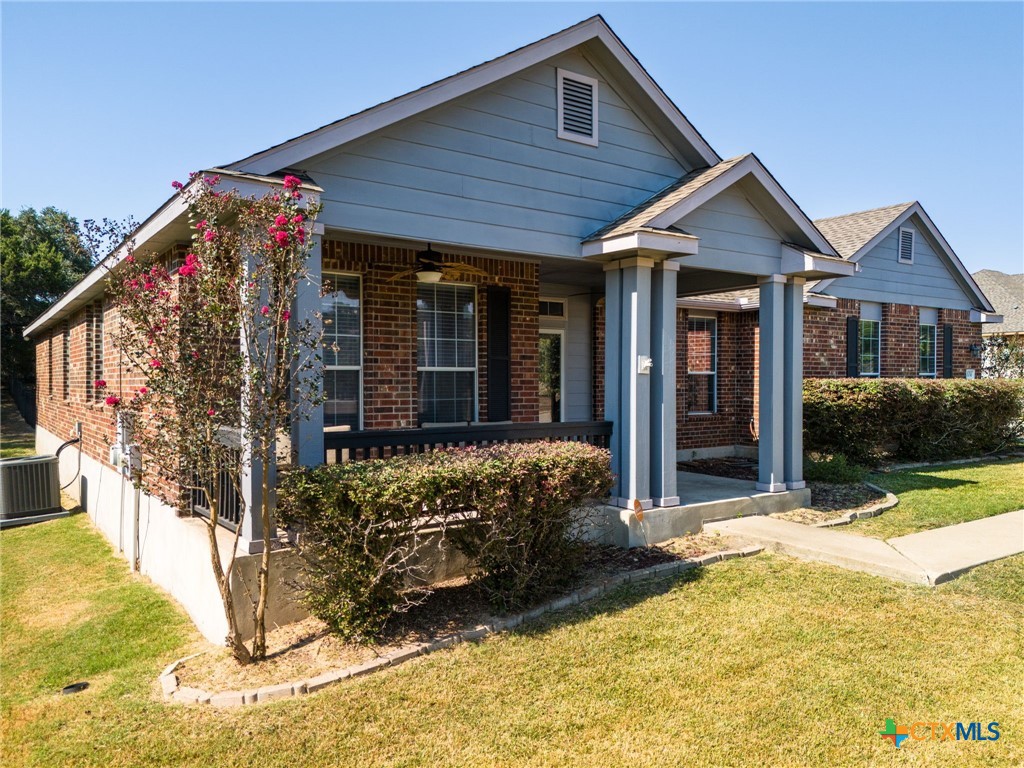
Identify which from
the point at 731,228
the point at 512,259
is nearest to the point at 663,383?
the point at 731,228

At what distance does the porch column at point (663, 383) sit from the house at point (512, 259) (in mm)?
22

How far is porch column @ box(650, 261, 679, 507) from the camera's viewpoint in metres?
7.44

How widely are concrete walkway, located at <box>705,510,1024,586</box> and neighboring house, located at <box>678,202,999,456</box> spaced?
5747mm

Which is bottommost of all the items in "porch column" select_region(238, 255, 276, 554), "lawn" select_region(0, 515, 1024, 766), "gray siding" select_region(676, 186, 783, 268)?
"lawn" select_region(0, 515, 1024, 766)

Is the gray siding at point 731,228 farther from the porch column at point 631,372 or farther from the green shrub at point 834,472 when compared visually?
the green shrub at point 834,472

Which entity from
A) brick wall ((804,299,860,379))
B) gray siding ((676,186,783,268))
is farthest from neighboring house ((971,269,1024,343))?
gray siding ((676,186,783,268))

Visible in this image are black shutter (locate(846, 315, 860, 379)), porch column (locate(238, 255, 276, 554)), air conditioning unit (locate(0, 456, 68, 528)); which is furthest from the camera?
black shutter (locate(846, 315, 860, 379))

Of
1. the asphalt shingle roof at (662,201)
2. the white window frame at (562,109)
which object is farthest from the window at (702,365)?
the white window frame at (562,109)

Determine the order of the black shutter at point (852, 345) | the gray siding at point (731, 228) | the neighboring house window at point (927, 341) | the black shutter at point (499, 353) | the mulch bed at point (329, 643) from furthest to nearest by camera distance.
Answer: the neighboring house window at point (927, 341)
the black shutter at point (852, 345)
the black shutter at point (499, 353)
the gray siding at point (731, 228)
the mulch bed at point (329, 643)

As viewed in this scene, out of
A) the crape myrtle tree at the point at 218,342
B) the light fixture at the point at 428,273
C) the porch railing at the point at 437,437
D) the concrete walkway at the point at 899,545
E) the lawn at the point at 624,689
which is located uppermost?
the light fixture at the point at 428,273

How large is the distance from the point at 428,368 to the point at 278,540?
344 centimetres

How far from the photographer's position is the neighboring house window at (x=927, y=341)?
1627cm

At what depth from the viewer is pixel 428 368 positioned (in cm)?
832

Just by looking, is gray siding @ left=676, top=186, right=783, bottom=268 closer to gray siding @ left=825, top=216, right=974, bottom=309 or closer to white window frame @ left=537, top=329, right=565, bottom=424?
white window frame @ left=537, top=329, right=565, bottom=424
